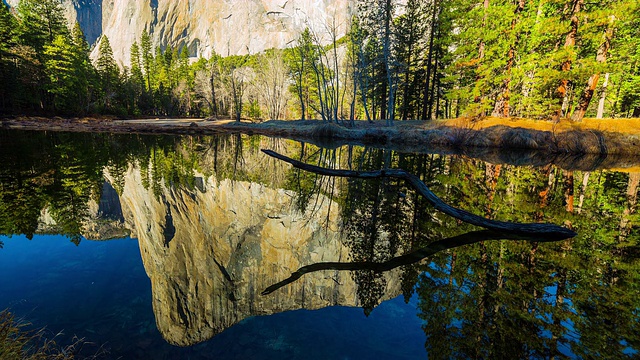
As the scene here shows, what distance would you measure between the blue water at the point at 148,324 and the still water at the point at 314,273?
0.02 metres

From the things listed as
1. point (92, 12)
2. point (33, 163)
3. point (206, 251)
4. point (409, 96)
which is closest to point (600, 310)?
point (206, 251)

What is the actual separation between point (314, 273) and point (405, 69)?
3208cm

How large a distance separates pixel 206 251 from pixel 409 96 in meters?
35.9

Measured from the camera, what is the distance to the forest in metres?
18.2

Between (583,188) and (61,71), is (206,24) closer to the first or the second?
(61,71)

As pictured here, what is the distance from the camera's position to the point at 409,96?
35.6 m

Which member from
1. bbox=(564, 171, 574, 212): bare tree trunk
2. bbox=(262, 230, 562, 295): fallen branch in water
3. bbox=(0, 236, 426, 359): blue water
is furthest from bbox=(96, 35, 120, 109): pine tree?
bbox=(564, 171, 574, 212): bare tree trunk

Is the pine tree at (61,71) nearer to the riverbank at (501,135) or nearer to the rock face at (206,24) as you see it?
the riverbank at (501,135)

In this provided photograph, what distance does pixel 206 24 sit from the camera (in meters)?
118

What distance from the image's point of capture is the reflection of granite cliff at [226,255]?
3.56 meters

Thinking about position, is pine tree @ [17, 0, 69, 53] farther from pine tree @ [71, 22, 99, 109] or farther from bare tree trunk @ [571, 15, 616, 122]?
bare tree trunk @ [571, 15, 616, 122]

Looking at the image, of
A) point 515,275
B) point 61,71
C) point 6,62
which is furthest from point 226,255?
point 61,71

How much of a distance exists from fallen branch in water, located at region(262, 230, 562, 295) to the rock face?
367 feet

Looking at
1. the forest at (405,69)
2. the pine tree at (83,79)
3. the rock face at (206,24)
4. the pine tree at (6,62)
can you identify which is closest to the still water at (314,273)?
the forest at (405,69)
